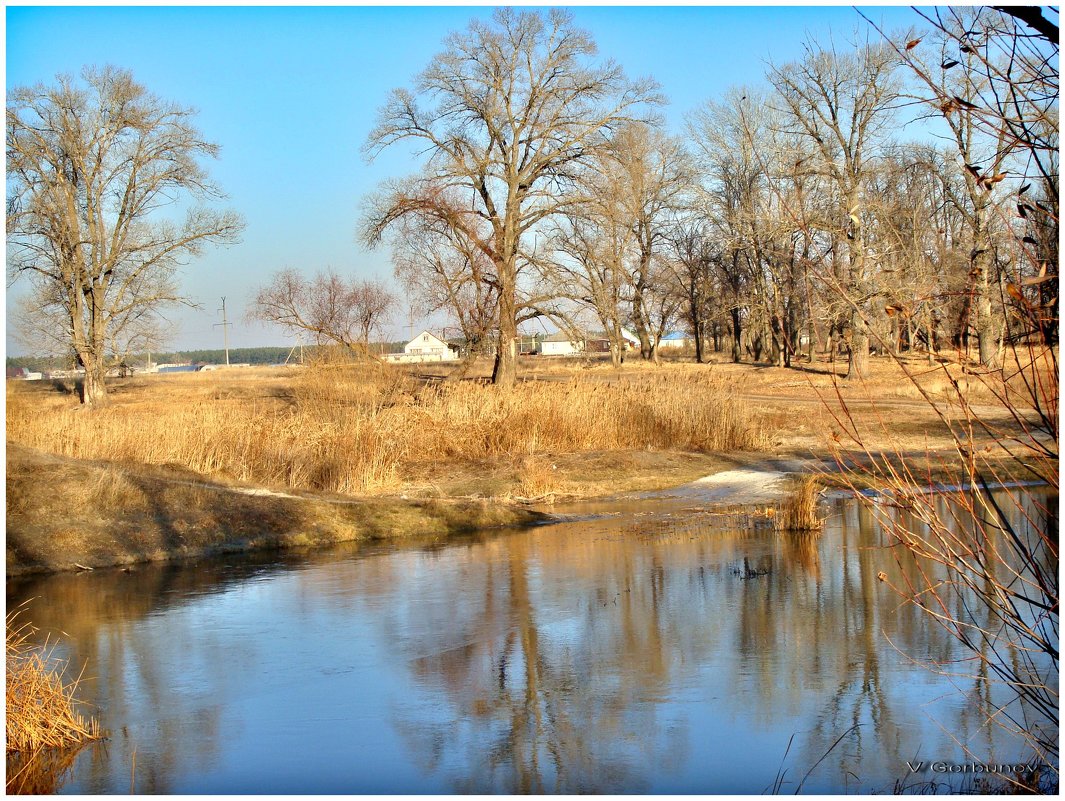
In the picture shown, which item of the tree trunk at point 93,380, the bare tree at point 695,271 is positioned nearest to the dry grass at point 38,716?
the tree trunk at point 93,380

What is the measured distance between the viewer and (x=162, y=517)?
524 inches

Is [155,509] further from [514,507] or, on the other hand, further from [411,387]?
[411,387]

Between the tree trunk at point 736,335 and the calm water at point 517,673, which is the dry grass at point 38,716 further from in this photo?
the tree trunk at point 736,335

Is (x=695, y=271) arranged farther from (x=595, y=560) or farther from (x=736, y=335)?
(x=595, y=560)

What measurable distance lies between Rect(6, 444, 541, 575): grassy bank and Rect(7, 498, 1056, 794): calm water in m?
0.77

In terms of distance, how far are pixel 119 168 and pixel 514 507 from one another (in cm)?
2981

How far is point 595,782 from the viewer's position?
18.8 ft

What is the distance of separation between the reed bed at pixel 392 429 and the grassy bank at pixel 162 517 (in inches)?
76.5

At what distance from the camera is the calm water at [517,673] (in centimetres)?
599

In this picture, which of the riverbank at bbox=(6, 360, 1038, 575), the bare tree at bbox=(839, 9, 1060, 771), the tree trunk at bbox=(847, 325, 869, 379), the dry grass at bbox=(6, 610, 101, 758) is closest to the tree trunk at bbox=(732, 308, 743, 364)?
the tree trunk at bbox=(847, 325, 869, 379)

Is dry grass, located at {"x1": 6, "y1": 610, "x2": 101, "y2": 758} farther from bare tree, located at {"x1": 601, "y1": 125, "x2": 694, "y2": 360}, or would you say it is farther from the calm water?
bare tree, located at {"x1": 601, "y1": 125, "x2": 694, "y2": 360}

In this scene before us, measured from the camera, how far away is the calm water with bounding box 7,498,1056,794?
5992 millimetres

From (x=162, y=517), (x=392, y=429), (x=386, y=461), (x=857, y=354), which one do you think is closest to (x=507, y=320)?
(x=392, y=429)

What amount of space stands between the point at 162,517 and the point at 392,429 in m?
6.46
